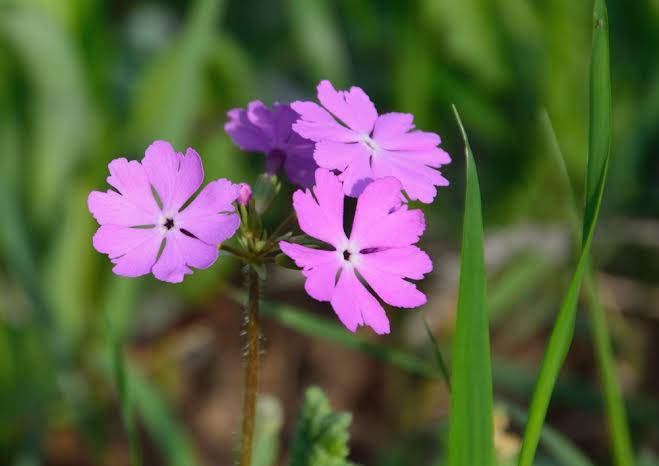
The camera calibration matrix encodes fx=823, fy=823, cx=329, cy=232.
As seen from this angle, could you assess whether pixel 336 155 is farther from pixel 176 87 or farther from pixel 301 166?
pixel 176 87

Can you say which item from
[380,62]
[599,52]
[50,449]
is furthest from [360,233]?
[380,62]

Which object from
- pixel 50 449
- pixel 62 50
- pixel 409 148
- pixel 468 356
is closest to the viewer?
pixel 468 356

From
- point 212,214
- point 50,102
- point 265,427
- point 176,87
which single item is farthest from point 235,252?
point 50,102

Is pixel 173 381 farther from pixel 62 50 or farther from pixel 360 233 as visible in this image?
pixel 360 233

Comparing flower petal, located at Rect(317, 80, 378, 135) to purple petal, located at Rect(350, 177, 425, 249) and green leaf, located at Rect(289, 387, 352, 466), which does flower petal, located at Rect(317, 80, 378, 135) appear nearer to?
purple petal, located at Rect(350, 177, 425, 249)

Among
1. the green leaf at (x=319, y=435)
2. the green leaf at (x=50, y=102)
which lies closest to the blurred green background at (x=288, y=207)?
the green leaf at (x=50, y=102)

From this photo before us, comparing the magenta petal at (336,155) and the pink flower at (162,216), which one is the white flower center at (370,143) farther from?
the pink flower at (162,216)

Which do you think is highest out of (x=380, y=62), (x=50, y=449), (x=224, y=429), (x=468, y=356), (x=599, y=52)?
(x=380, y=62)

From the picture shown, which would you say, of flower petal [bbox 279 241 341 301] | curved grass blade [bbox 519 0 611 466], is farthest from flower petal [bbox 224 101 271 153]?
curved grass blade [bbox 519 0 611 466]
